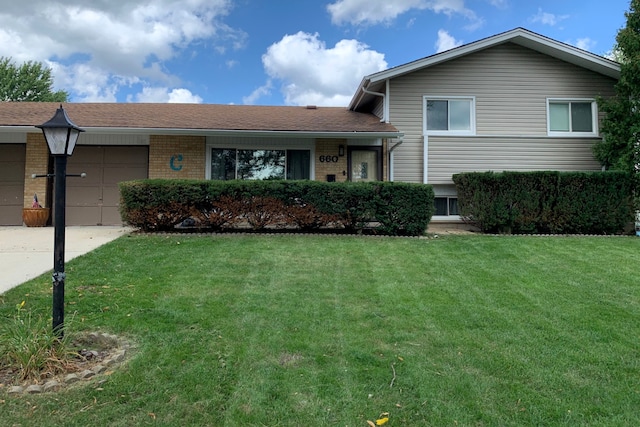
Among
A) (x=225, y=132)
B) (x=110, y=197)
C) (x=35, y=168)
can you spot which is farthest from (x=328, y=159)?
(x=35, y=168)

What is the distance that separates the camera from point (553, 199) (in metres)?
9.60

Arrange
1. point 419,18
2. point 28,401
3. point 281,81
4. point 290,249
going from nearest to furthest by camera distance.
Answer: point 28,401
point 290,249
point 419,18
point 281,81

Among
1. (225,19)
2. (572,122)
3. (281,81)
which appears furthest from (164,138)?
(281,81)

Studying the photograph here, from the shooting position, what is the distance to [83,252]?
696 centimetres

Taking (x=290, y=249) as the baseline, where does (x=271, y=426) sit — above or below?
below

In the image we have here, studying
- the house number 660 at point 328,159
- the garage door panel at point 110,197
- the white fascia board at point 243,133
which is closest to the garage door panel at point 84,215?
the garage door panel at point 110,197

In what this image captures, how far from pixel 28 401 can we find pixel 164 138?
32.6 feet

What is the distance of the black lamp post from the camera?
3.20m

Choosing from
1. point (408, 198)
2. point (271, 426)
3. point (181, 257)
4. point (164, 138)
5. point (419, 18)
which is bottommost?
point (271, 426)

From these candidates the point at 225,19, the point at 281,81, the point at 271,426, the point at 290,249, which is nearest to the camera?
the point at 271,426

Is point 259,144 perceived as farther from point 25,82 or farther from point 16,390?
point 25,82

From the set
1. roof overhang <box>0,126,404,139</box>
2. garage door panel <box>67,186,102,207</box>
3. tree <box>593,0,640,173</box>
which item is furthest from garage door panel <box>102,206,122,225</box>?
tree <box>593,0,640,173</box>

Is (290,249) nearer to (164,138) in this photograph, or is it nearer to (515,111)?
(164,138)

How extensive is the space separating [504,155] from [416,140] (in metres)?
2.63
